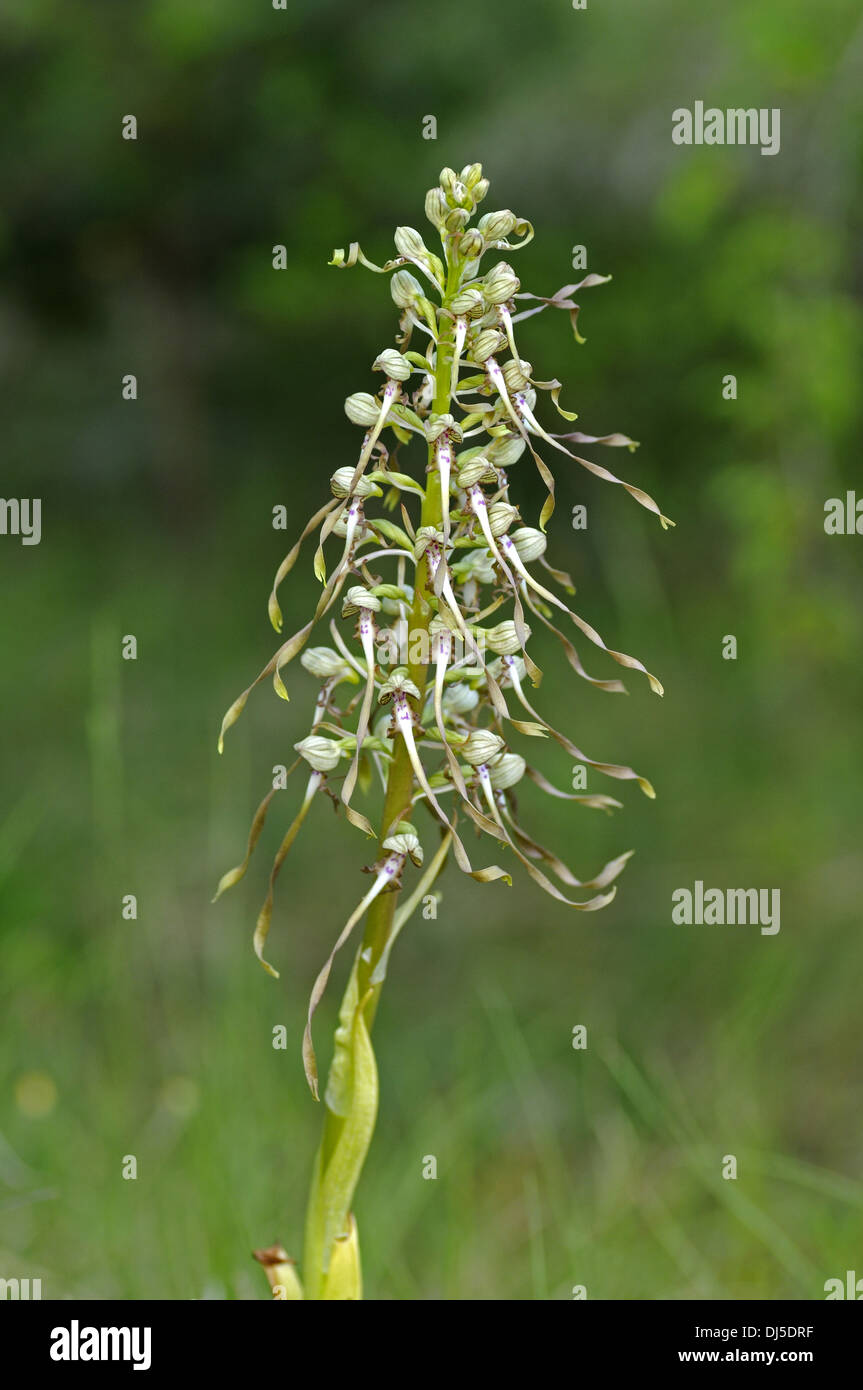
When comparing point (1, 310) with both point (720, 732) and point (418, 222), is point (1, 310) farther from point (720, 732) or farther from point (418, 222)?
point (720, 732)

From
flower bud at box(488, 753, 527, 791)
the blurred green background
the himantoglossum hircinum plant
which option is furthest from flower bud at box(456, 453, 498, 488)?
the blurred green background

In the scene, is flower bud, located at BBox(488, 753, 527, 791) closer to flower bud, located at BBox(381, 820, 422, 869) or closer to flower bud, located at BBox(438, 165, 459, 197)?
flower bud, located at BBox(381, 820, 422, 869)

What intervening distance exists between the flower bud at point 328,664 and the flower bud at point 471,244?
301 millimetres

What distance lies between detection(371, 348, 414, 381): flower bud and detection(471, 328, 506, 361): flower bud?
0.18ft

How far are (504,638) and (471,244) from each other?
28cm

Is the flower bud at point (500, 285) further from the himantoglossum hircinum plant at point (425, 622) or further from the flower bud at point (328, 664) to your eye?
the flower bud at point (328, 664)

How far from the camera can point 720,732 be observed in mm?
4258

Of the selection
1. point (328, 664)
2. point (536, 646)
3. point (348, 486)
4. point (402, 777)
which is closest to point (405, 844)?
point (402, 777)

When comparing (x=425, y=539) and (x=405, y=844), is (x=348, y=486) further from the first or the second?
(x=405, y=844)

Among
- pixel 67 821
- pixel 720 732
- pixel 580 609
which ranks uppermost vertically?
pixel 580 609

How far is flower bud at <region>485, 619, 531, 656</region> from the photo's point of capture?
0.83 meters

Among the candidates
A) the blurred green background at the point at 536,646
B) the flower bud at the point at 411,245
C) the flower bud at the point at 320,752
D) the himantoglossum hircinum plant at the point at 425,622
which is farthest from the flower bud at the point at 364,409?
the blurred green background at the point at 536,646
